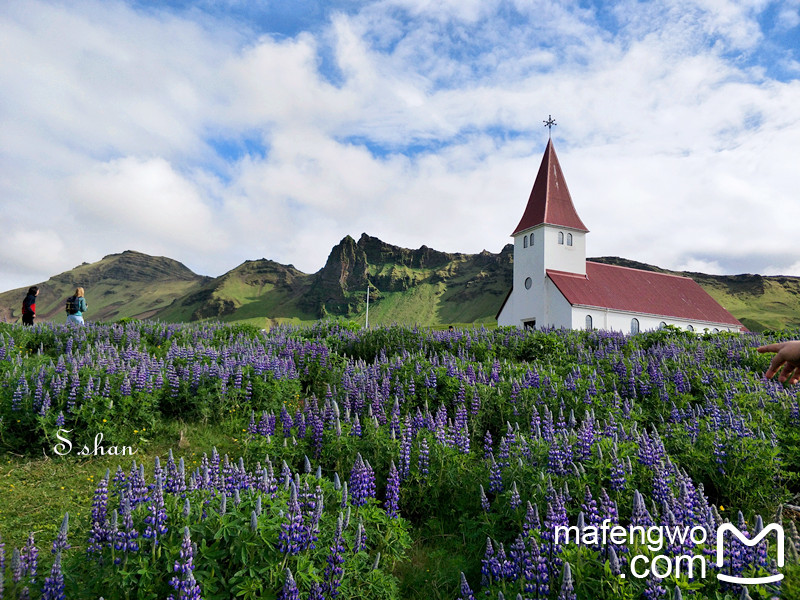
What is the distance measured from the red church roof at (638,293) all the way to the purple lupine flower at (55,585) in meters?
48.6

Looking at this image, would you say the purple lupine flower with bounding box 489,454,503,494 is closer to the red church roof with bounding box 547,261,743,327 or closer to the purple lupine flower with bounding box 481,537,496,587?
the purple lupine flower with bounding box 481,537,496,587

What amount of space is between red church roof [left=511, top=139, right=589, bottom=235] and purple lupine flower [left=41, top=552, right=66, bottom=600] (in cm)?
5343

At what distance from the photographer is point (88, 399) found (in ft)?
23.4

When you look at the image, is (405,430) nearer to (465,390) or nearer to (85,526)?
(465,390)

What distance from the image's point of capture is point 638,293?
56219 millimetres

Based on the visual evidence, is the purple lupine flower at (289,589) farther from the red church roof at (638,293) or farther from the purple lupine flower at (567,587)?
the red church roof at (638,293)

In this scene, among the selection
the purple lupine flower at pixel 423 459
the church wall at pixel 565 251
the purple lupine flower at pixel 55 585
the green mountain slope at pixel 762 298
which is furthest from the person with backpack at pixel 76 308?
the green mountain slope at pixel 762 298

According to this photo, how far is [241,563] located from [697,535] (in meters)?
3.38

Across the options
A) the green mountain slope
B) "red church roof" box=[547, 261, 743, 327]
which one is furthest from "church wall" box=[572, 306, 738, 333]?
the green mountain slope

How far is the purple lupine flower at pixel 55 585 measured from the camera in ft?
10.7

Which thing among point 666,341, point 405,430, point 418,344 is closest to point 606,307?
point 666,341

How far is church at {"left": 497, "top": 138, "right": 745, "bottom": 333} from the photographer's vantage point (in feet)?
166

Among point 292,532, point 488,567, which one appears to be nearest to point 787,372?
point 488,567

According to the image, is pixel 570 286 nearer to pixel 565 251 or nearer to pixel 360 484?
pixel 565 251
